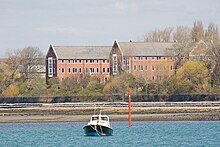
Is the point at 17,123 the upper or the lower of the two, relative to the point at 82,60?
lower

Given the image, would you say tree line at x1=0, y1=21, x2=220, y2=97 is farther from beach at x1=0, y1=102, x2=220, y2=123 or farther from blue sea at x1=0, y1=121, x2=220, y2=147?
blue sea at x1=0, y1=121, x2=220, y2=147

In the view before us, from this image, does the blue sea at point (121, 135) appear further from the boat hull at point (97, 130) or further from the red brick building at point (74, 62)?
the red brick building at point (74, 62)

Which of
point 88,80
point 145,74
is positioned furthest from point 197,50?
point 88,80

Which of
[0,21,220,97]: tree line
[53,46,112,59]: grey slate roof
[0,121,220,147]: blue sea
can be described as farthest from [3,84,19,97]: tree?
[0,121,220,147]: blue sea

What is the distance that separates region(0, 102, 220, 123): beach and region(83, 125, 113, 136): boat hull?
19468mm

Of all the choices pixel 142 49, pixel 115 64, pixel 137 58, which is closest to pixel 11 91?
pixel 115 64

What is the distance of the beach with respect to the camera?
88062 mm

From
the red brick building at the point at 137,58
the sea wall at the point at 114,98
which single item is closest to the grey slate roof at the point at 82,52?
the red brick building at the point at 137,58

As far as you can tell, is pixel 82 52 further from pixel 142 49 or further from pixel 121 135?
pixel 121 135

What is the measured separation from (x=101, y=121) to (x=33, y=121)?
73.6 ft

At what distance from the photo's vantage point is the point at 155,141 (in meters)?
62.4

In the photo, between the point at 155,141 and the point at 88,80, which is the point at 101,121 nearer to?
the point at 155,141

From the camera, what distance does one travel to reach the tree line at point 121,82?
388 ft

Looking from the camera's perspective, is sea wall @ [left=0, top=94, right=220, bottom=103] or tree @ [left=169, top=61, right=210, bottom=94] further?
tree @ [left=169, top=61, right=210, bottom=94]
